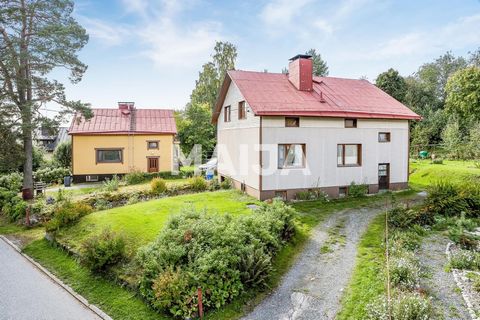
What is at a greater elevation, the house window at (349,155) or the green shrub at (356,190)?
the house window at (349,155)

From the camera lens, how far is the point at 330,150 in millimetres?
16062

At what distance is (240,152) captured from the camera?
17781 millimetres

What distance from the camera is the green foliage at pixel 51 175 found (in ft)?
82.3

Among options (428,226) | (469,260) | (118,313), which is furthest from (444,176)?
(118,313)

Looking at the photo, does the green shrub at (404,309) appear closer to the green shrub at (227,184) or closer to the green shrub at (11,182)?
the green shrub at (227,184)

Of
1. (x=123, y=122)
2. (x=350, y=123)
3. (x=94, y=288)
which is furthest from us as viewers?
(x=123, y=122)

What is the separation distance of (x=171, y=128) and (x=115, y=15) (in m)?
14.9

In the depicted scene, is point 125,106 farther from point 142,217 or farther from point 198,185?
point 142,217

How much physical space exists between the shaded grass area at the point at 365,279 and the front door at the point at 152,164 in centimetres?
1964

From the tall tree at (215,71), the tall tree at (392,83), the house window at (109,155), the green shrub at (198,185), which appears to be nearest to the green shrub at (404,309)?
the green shrub at (198,185)

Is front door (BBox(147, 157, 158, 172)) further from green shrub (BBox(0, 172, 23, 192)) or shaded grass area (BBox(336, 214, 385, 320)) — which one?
shaded grass area (BBox(336, 214, 385, 320))

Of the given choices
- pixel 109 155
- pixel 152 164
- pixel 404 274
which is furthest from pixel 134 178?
pixel 404 274

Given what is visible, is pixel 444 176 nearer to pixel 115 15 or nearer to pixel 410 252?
pixel 410 252

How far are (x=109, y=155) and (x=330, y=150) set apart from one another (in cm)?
1821
